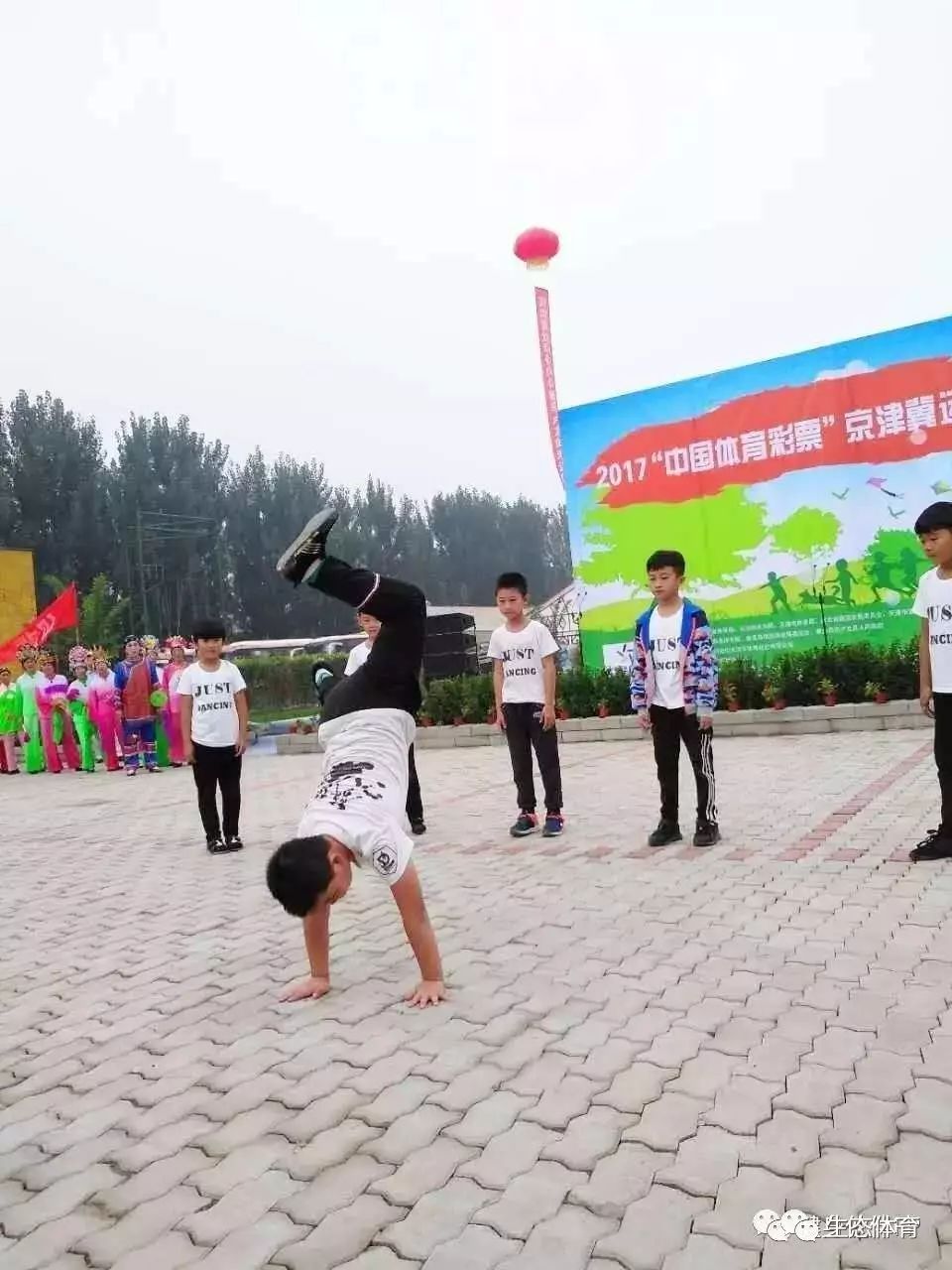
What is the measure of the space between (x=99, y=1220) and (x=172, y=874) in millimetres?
4172

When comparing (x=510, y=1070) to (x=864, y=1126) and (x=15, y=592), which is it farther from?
(x=15, y=592)

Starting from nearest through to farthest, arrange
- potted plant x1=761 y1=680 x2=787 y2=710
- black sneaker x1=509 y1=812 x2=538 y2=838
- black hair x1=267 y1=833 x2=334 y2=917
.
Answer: black hair x1=267 y1=833 x2=334 y2=917 < black sneaker x1=509 y1=812 x2=538 y2=838 < potted plant x1=761 y1=680 x2=787 y2=710

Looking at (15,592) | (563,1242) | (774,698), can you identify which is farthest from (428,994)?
(15,592)

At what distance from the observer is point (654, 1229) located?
80.0 inches

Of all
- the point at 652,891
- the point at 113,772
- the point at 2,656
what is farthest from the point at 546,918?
the point at 2,656

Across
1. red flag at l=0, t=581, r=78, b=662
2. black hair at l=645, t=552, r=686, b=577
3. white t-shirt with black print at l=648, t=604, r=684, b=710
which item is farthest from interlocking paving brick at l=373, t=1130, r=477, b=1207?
red flag at l=0, t=581, r=78, b=662

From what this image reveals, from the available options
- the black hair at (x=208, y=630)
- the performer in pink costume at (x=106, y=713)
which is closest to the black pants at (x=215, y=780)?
the black hair at (x=208, y=630)

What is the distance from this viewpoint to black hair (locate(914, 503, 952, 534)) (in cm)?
462

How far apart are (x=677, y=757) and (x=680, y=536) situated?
26.0 feet

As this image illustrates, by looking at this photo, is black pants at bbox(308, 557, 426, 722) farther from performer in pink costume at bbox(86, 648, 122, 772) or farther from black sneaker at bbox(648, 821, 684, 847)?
performer in pink costume at bbox(86, 648, 122, 772)

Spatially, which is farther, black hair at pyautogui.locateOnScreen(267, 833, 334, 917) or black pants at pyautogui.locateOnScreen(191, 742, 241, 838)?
black pants at pyautogui.locateOnScreen(191, 742, 241, 838)

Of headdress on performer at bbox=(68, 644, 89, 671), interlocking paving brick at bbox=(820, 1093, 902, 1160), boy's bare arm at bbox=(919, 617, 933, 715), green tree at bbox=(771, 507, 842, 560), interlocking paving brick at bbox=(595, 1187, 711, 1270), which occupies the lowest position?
interlocking paving brick at bbox=(595, 1187, 711, 1270)

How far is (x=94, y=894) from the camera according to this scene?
5.87 m

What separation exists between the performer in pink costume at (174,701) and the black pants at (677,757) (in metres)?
9.05
